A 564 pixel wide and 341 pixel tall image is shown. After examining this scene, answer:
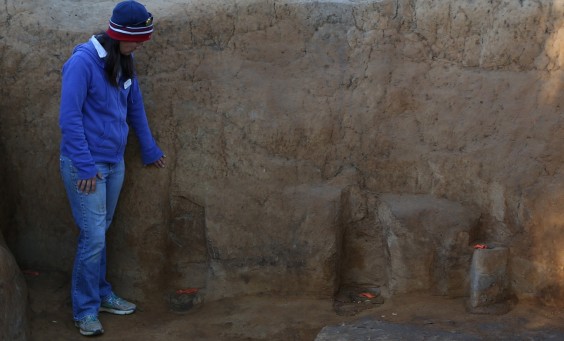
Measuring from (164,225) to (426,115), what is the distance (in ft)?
5.56

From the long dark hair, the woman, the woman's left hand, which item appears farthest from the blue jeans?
the long dark hair

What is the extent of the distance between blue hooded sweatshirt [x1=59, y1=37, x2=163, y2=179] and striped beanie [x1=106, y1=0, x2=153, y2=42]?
0.14 m

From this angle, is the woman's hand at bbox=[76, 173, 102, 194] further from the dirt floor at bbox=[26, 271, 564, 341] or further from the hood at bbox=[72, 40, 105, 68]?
the dirt floor at bbox=[26, 271, 564, 341]

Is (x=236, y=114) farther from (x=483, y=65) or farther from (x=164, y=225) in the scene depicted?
(x=483, y=65)

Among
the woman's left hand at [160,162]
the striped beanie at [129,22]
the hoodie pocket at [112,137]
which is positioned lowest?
the woman's left hand at [160,162]

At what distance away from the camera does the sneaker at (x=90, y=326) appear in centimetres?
458

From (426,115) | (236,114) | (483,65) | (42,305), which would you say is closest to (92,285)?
(42,305)

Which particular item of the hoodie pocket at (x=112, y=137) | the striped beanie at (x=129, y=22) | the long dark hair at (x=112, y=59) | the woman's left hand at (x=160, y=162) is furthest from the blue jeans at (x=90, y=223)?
the striped beanie at (x=129, y=22)

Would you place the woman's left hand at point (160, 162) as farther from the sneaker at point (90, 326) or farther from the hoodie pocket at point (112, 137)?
the sneaker at point (90, 326)

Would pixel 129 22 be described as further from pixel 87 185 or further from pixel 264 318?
pixel 264 318

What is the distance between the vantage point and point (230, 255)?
4.91 m

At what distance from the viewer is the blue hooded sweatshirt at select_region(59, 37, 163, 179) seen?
13.7ft

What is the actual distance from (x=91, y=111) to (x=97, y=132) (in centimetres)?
12

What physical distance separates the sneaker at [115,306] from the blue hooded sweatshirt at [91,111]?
2.93 ft
